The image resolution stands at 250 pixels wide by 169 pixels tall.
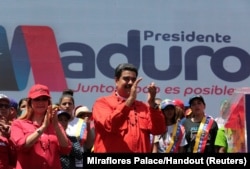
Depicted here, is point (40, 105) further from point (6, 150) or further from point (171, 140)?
point (171, 140)

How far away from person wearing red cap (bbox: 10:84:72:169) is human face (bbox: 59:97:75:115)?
6.42 feet

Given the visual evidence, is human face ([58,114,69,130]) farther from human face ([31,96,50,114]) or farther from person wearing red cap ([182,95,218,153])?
human face ([31,96,50,114])

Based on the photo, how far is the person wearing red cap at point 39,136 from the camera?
5.76 metres

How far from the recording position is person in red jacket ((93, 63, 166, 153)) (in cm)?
557

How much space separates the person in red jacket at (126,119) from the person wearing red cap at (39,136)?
13.2 inches

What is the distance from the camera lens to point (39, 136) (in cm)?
573

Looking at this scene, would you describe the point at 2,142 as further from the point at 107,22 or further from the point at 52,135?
the point at 107,22

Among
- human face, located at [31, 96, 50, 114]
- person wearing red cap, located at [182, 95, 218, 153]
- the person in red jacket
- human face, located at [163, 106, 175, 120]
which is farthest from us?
human face, located at [163, 106, 175, 120]

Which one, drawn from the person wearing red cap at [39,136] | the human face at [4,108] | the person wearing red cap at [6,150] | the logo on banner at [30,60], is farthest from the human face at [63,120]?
the logo on banner at [30,60]

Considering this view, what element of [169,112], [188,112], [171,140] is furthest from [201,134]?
[188,112]

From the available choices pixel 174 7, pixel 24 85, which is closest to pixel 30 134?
pixel 24 85

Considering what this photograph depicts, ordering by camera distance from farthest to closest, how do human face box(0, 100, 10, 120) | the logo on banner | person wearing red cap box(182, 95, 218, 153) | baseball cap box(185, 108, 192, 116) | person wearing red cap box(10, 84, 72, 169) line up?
1. the logo on banner
2. baseball cap box(185, 108, 192, 116)
3. person wearing red cap box(182, 95, 218, 153)
4. human face box(0, 100, 10, 120)
5. person wearing red cap box(10, 84, 72, 169)

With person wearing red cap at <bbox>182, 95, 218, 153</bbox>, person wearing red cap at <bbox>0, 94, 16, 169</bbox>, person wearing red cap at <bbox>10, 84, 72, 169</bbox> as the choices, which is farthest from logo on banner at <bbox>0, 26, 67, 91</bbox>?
person wearing red cap at <bbox>0, 94, 16, 169</bbox>

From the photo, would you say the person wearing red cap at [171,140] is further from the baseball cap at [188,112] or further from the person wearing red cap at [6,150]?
the person wearing red cap at [6,150]
